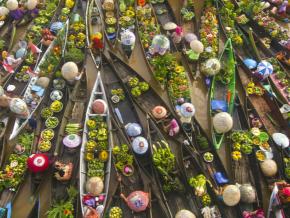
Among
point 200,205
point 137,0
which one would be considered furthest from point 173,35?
point 200,205

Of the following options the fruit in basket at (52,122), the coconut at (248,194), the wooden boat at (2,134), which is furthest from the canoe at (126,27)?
the coconut at (248,194)

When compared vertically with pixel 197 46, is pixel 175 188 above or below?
below

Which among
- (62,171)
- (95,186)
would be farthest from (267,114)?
(62,171)

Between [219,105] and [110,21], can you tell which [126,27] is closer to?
[110,21]

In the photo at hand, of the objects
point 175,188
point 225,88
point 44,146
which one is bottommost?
point 175,188

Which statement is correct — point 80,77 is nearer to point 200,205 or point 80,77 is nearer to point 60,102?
point 60,102

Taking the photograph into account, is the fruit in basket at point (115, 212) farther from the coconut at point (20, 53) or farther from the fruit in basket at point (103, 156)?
the coconut at point (20, 53)
